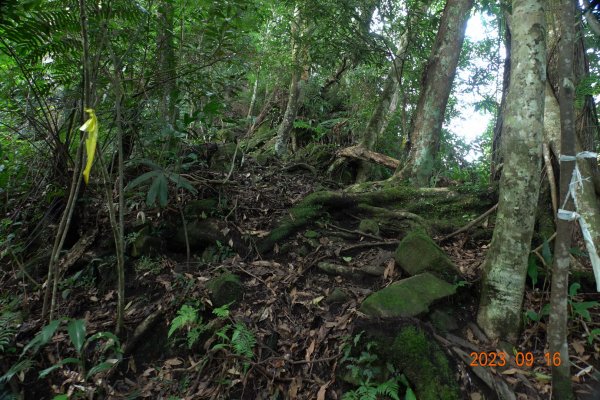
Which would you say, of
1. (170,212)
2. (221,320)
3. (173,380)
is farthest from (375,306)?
(170,212)

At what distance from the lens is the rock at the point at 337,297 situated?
147 inches

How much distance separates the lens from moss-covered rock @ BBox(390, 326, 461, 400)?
260 centimetres

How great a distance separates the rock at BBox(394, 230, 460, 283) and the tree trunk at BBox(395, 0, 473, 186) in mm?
2106

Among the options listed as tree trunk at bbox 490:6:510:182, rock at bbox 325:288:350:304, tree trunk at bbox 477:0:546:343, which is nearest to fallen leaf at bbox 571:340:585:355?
tree trunk at bbox 477:0:546:343

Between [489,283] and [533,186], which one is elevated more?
[533,186]

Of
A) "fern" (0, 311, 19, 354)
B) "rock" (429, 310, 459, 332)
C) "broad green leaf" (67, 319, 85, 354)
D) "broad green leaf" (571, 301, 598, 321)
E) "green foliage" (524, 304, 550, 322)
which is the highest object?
"broad green leaf" (571, 301, 598, 321)

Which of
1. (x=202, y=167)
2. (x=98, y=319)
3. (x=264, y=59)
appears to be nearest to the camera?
(x=98, y=319)

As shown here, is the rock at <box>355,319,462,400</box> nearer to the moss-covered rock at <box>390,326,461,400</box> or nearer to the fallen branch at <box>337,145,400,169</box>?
the moss-covered rock at <box>390,326,461,400</box>

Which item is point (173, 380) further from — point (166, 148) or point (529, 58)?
point (529, 58)

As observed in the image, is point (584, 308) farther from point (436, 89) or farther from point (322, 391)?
point (436, 89)

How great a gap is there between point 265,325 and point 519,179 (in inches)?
107

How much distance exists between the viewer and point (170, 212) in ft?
15.8

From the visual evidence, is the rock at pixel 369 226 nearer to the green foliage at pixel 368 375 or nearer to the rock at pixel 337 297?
the rock at pixel 337 297

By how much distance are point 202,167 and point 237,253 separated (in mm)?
A: 1612
